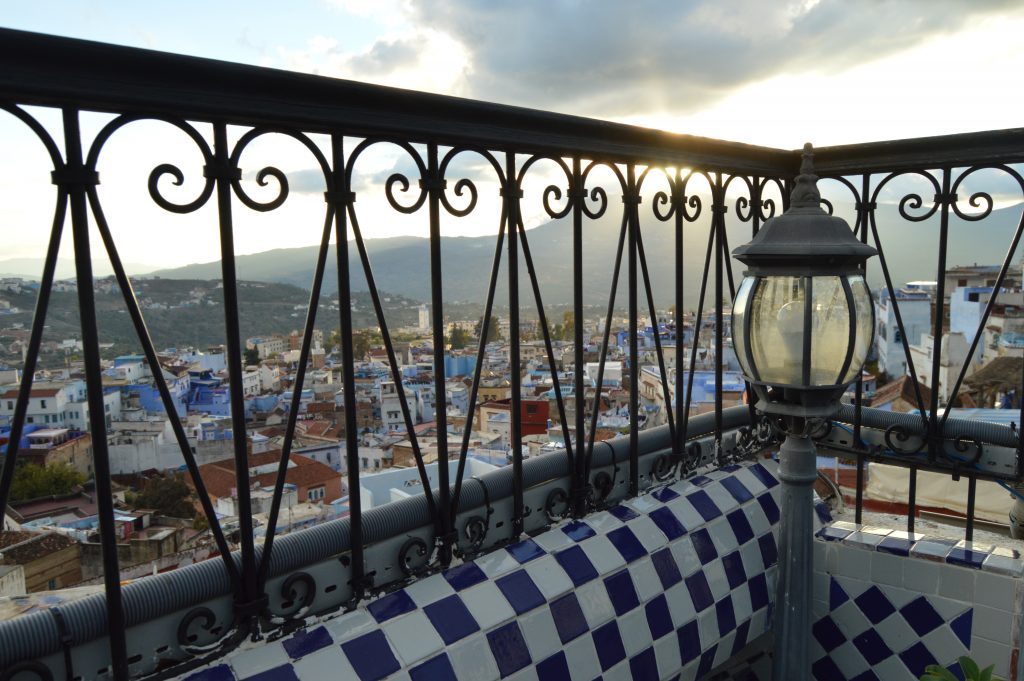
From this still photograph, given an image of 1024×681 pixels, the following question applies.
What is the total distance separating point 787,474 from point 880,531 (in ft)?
3.11

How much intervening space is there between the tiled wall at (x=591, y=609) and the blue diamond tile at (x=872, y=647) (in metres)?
0.29

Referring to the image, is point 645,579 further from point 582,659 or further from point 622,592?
point 582,659

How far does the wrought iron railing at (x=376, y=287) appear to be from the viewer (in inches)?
38.8

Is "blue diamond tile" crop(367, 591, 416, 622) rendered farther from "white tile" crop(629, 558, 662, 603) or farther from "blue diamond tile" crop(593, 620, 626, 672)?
"white tile" crop(629, 558, 662, 603)

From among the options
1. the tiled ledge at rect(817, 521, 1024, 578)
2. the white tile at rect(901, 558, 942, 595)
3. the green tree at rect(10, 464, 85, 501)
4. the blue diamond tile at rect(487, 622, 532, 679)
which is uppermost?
the blue diamond tile at rect(487, 622, 532, 679)

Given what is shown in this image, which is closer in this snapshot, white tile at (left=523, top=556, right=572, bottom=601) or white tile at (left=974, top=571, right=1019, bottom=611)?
white tile at (left=523, top=556, right=572, bottom=601)

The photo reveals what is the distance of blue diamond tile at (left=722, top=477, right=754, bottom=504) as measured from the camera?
79.1 inches

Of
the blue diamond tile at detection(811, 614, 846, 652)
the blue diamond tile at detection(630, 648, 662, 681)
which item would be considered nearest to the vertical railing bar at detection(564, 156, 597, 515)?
the blue diamond tile at detection(630, 648, 662, 681)

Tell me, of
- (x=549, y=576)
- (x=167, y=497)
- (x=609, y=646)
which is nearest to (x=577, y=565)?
(x=549, y=576)

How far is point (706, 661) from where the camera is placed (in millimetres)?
1727

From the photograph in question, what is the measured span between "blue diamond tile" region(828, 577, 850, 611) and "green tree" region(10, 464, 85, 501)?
47.3ft

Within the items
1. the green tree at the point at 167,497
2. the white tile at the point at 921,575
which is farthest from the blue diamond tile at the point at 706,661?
the green tree at the point at 167,497

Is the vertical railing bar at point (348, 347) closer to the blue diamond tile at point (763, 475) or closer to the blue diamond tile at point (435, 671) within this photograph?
the blue diamond tile at point (435, 671)

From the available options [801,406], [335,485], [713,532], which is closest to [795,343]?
[801,406]
